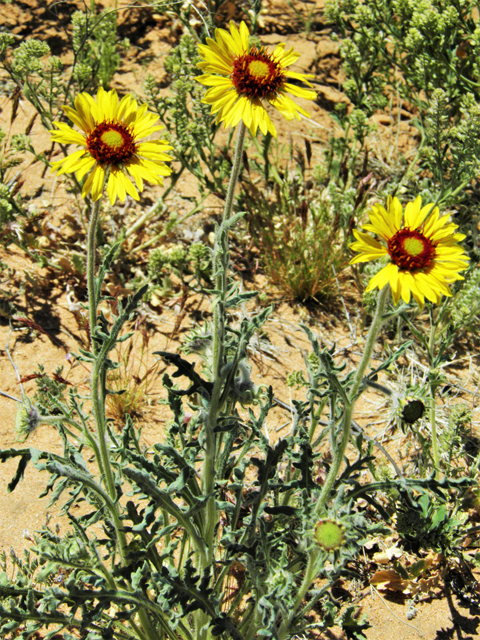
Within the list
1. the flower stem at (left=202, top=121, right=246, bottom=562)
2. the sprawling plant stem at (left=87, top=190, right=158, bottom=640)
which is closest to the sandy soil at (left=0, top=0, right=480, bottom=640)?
the sprawling plant stem at (left=87, top=190, right=158, bottom=640)

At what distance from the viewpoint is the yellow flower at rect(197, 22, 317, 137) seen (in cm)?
201

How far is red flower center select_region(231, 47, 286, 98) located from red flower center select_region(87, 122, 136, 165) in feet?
1.47

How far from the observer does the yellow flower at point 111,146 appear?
204 centimetres

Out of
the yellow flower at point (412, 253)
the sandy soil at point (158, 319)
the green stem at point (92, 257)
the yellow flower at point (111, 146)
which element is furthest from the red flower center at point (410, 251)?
the sandy soil at point (158, 319)

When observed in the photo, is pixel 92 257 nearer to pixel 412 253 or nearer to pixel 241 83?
pixel 241 83

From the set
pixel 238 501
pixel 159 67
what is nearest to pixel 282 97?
pixel 238 501

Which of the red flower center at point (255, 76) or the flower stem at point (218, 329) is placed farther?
the red flower center at point (255, 76)

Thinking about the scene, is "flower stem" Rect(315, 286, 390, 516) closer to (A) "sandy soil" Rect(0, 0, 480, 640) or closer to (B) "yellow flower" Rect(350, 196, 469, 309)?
(B) "yellow flower" Rect(350, 196, 469, 309)

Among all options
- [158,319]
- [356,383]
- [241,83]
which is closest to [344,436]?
[356,383]

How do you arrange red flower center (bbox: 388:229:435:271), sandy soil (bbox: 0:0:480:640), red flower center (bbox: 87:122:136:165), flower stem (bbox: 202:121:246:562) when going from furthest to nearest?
sandy soil (bbox: 0:0:480:640), red flower center (bbox: 87:122:136:165), red flower center (bbox: 388:229:435:271), flower stem (bbox: 202:121:246:562)

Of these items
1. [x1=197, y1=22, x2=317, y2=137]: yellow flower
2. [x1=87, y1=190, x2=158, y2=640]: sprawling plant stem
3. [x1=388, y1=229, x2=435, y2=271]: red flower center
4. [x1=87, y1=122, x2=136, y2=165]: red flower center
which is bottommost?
[x1=87, y1=190, x2=158, y2=640]: sprawling plant stem

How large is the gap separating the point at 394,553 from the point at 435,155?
2690 millimetres

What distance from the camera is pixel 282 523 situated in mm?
2615

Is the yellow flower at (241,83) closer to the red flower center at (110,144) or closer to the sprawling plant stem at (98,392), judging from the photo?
the red flower center at (110,144)
